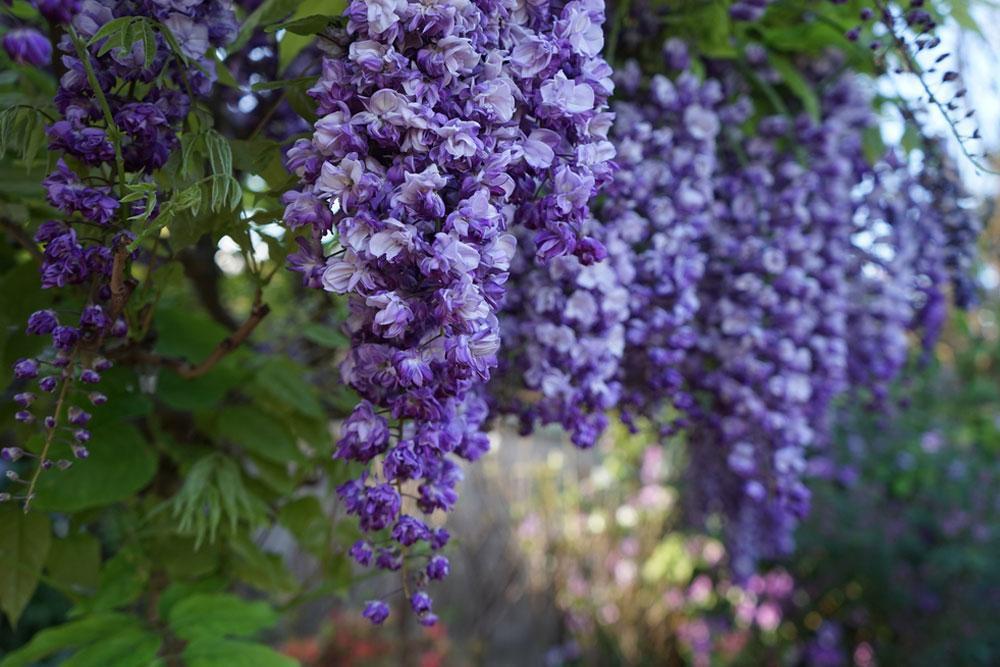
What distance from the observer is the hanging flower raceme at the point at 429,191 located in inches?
19.3

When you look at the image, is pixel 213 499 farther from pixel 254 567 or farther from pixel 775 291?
pixel 775 291

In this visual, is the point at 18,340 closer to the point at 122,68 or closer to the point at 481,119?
the point at 122,68

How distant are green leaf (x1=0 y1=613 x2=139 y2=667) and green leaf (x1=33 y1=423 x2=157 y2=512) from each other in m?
0.11

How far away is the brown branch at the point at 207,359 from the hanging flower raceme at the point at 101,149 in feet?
0.33

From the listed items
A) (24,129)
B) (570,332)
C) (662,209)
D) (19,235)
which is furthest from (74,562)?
(662,209)

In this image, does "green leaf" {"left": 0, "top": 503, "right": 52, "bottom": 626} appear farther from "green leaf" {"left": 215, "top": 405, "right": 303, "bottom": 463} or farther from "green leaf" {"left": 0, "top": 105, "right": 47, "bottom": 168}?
"green leaf" {"left": 0, "top": 105, "right": 47, "bottom": 168}

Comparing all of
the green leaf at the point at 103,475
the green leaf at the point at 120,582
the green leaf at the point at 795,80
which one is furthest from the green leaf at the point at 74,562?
the green leaf at the point at 795,80

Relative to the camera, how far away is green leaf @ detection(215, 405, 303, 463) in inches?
33.4

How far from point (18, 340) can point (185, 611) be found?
287mm

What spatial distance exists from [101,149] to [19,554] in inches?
14.7

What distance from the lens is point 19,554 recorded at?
2.38ft

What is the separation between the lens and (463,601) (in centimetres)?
352

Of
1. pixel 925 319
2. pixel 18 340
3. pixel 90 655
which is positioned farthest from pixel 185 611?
pixel 925 319

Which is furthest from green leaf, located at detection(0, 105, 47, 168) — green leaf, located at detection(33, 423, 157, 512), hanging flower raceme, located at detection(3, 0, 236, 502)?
green leaf, located at detection(33, 423, 157, 512)
